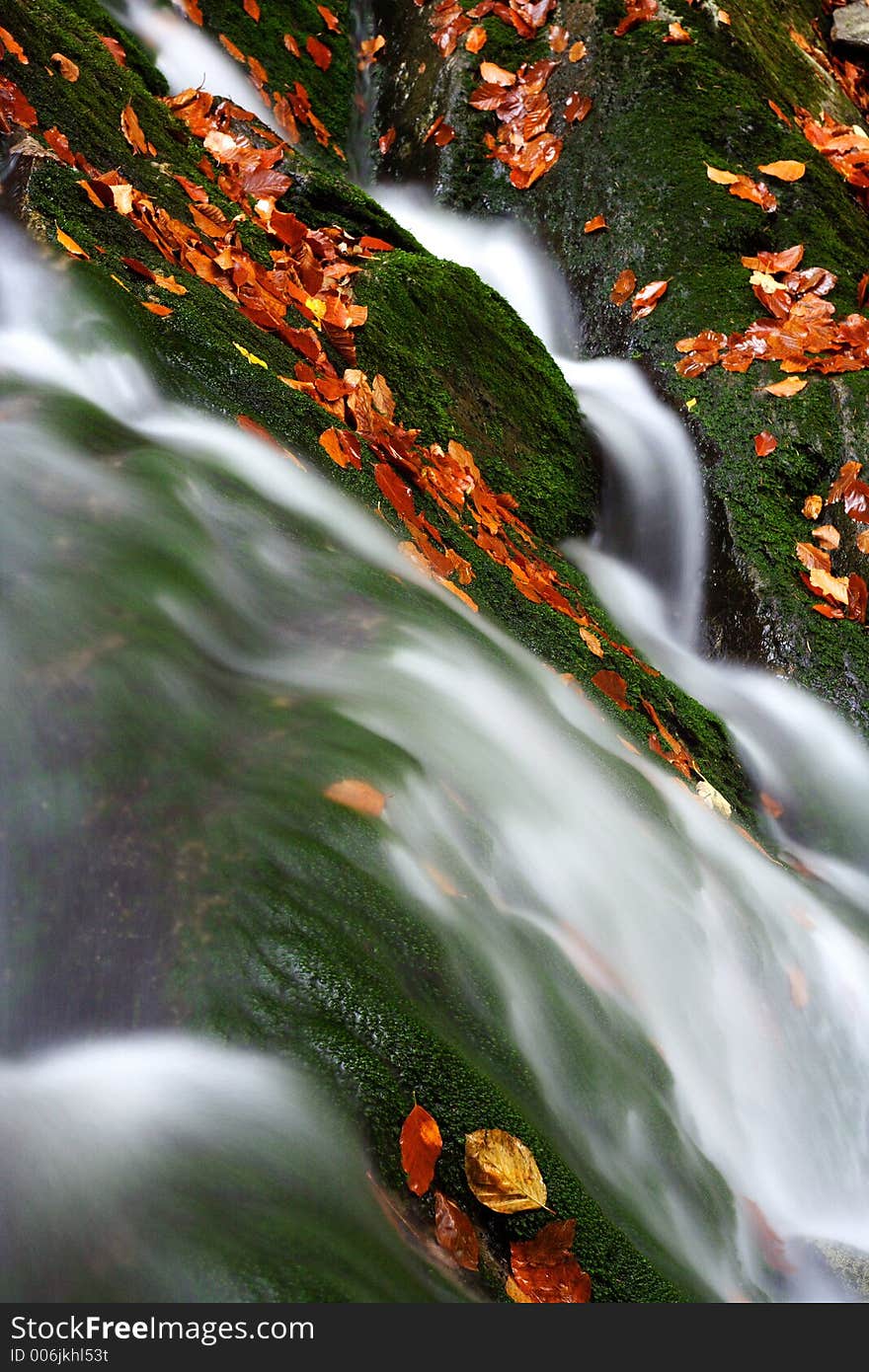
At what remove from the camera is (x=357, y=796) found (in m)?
1.68

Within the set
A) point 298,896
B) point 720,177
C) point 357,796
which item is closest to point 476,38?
point 720,177

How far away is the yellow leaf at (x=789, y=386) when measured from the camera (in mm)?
3973

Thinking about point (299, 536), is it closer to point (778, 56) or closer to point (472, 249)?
point (472, 249)

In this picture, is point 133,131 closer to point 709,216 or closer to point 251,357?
point 251,357

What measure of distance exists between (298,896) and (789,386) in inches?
126

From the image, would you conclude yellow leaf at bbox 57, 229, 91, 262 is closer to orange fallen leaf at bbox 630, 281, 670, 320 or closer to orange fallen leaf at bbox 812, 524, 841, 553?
orange fallen leaf at bbox 812, 524, 841, 553

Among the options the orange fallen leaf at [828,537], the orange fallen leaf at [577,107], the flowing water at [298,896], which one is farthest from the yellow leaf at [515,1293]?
the orange fallen leaf at [577,107]

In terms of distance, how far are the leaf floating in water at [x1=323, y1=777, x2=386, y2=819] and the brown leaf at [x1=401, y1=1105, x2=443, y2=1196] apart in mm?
448

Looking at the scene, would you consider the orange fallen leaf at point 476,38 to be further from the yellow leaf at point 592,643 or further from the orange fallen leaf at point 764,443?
the yellow leaf at point 592,643

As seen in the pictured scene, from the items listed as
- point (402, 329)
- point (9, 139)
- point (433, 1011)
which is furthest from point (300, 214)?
point (433, 1011)

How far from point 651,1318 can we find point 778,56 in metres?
5.61

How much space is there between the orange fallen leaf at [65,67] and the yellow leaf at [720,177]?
2620 mm

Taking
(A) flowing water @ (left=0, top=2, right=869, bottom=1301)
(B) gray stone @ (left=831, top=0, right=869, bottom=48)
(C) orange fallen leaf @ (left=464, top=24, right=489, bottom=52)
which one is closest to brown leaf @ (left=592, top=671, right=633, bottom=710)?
(A) flowing water @ (left=0, top=2, right=869, bottom=1301)

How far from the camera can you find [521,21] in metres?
5.18
